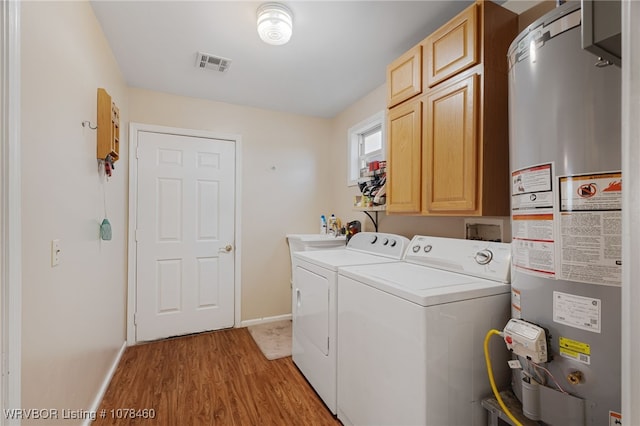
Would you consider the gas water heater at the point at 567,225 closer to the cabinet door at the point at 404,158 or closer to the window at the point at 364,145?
the cabinet door at the point at 404,158

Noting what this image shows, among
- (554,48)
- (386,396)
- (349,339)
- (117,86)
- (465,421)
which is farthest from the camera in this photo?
(117,86)

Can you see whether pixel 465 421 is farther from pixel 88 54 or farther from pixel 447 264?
pixel 88 54

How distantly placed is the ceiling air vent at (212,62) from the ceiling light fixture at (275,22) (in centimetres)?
66

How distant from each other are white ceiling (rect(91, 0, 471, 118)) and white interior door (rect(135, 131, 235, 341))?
605mm

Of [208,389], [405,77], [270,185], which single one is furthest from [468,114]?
[208,389]

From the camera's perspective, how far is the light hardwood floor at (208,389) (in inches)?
69.4

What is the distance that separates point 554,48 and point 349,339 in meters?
1.55

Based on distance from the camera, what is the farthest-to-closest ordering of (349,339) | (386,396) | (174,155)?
1. (174,155)
2. (349,339)
3. (386,396)

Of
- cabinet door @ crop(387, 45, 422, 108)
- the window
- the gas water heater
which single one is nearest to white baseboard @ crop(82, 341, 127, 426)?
the gas water heater

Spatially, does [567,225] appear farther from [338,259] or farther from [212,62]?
[212,62]

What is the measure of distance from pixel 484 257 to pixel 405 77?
1282mm

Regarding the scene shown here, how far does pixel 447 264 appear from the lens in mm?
1633

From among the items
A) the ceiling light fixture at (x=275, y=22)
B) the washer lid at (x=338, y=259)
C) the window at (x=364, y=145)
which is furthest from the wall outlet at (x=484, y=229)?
the ceiling light fixture at (x=275, y=22)

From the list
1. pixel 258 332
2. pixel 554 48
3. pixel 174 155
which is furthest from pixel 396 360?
pixel 174 155
